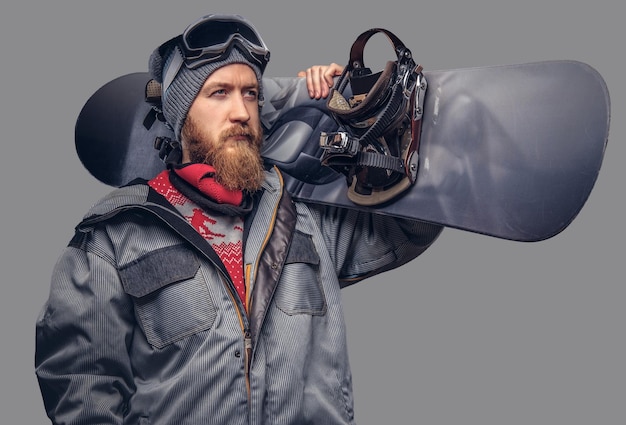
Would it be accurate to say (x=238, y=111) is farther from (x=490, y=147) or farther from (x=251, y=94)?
(x=490, y=147)

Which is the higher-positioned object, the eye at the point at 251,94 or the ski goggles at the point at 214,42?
the ski goggles at the point at 214,42

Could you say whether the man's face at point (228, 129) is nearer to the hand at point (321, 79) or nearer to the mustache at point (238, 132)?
the mustache at point (238, 132)

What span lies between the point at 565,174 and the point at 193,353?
1.27 metres

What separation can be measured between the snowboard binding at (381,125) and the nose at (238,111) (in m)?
0.28

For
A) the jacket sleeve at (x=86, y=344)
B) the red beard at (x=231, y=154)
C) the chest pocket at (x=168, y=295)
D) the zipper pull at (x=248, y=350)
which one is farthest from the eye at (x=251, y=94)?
the zipper pull at (x=248, y=350)

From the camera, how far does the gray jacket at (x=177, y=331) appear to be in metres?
3.68

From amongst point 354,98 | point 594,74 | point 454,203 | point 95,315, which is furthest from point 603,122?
point 95,315

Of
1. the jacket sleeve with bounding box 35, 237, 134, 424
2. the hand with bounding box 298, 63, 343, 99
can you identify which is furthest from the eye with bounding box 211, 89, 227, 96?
the jacket sleeve with bounding box 35, 237, 134, 424

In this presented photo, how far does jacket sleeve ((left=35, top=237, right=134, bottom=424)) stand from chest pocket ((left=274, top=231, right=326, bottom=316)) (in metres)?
0.50

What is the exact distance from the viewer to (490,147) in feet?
11.9

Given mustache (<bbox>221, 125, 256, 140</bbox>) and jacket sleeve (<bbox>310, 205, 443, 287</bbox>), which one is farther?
jacket sleeve (<bbox>310, 205, 443, 287</bbox>)

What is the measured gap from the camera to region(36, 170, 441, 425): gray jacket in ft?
12.1

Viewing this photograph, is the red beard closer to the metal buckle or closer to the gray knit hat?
the gray knit hat

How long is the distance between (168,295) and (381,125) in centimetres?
87
